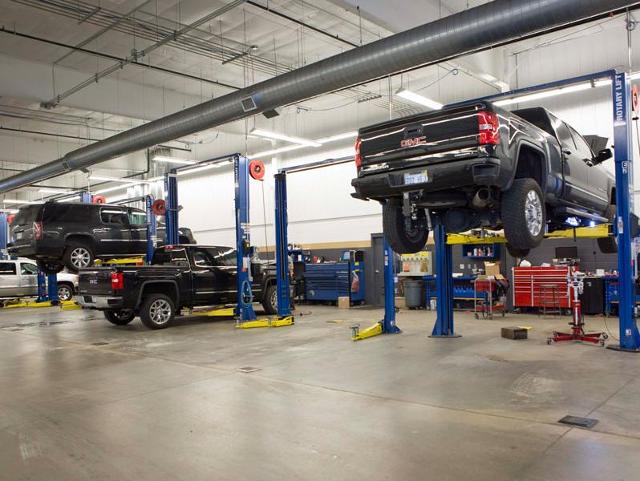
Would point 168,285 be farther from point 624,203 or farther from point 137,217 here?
point 624,203

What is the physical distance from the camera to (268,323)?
10953 millimetres

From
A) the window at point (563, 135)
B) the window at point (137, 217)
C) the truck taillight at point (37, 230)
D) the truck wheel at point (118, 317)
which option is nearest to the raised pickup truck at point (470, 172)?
the window at point (563, 135)

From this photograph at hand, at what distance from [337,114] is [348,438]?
14.1m

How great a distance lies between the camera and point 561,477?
10.1 ft

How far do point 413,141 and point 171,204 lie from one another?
9.63 metres

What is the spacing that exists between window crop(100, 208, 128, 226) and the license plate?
1014cm

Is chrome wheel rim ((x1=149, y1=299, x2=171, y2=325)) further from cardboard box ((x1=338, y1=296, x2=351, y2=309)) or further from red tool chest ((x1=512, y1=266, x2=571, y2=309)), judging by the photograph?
red tool chest ((x1=512, y1=266, x2=571, y2=309))

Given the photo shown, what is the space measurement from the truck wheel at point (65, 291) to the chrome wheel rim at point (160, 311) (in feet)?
33.1

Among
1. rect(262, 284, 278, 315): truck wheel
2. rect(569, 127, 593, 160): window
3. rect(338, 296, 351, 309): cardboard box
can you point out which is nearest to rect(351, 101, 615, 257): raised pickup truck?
rect(569, 127, 593, 160): window

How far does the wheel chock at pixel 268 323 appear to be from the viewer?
10752 millimetres

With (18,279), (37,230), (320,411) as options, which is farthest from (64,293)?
(320,411)

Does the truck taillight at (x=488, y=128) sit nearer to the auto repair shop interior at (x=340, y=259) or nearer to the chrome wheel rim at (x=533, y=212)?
the auto repair shop interior at (x=340, y=259)

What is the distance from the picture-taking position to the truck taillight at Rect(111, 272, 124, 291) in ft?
32.6

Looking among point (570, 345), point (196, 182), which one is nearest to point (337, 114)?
point (196, 182)
